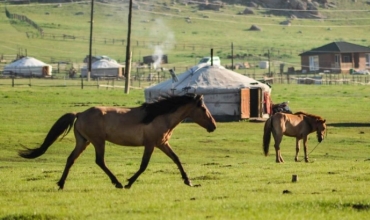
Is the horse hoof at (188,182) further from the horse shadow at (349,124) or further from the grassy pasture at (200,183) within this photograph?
the horse shadow at (349,124)

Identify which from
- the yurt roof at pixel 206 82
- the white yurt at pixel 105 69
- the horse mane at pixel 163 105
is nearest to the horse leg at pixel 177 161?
the horse mane at pixel 163 105

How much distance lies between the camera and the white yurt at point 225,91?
136 ft

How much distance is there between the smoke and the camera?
352ft

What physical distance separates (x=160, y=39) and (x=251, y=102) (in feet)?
292

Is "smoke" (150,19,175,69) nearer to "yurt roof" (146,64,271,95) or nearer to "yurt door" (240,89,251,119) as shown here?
"yurt roof" (146,64,271,95)

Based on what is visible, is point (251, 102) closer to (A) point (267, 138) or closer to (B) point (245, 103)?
(B) point (245, 103)

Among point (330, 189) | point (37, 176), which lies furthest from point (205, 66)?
point (330, 189)

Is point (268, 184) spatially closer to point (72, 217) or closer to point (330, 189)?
point (330, 189)

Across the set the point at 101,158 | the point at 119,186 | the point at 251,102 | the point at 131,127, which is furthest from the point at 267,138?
the point at 251,102

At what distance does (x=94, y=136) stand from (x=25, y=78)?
211 feet

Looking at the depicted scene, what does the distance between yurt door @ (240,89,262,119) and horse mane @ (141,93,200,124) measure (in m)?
25.2

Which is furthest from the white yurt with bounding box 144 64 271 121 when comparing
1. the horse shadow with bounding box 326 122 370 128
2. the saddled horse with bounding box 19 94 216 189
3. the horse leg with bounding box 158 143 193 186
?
the horse leg with bounding box 158 143 193 186

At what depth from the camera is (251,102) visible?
4212 cm

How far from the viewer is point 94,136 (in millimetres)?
15938
